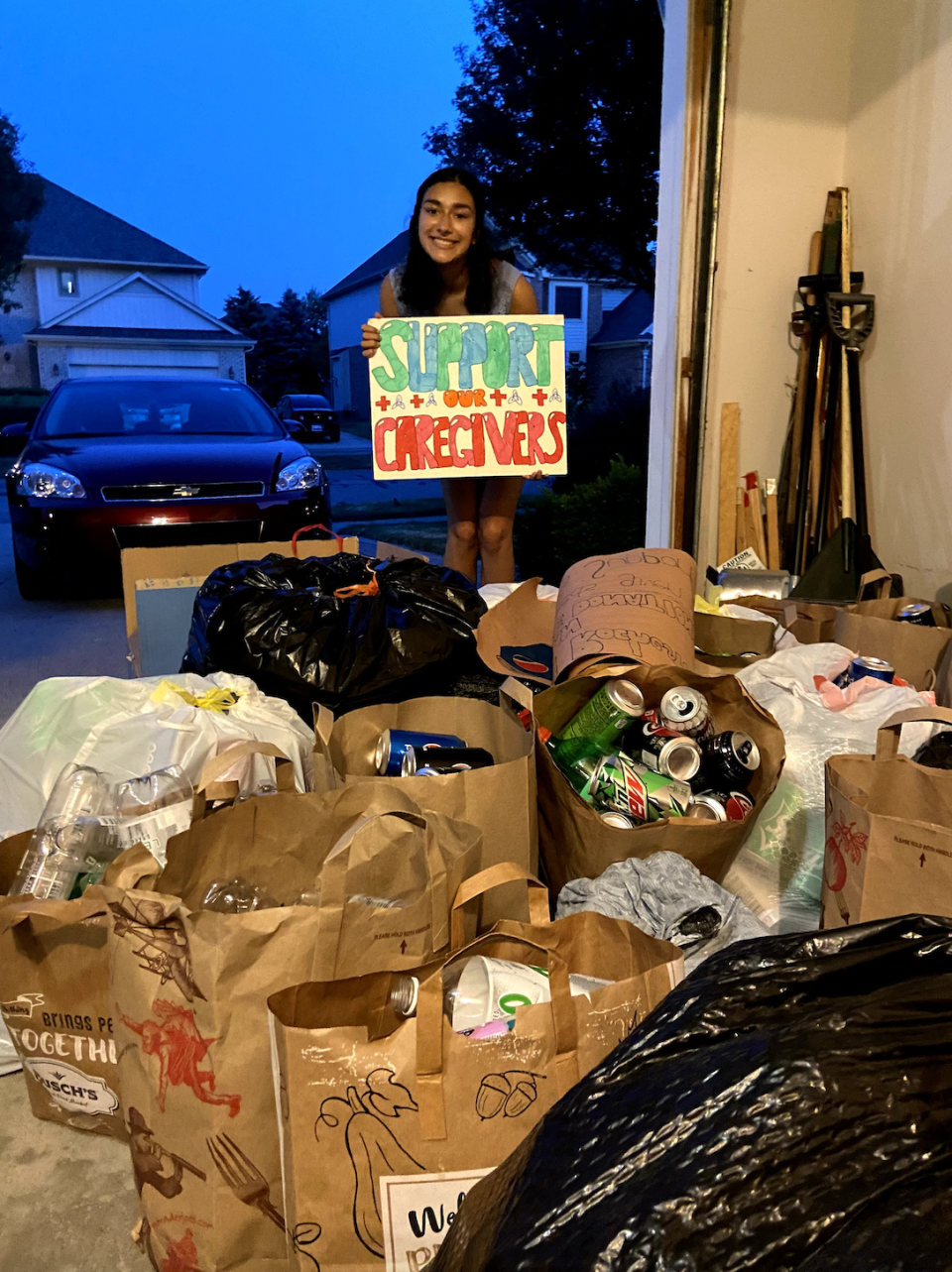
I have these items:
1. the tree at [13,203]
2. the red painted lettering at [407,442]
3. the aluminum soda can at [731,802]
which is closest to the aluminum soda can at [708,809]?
the aluminum soda can at [731,802]

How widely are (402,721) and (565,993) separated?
31.7 inches

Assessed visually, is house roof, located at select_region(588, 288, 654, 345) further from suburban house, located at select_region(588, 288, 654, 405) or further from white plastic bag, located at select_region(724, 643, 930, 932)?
white plastic bag, located at select_region(724, 643, 930, 932)

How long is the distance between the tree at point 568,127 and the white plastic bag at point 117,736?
22.7 feet

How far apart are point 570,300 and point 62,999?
31.2ft

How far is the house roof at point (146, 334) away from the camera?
478 inches

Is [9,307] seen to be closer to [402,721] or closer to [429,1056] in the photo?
[402,721]

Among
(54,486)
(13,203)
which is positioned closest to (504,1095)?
(54,486)

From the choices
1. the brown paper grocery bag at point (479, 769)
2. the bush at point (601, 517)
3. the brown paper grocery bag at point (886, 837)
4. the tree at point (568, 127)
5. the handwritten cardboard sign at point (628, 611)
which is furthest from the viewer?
the tree at point (568, 127)

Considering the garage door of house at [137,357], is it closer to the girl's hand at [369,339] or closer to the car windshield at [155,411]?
the car windshield at [155,411]

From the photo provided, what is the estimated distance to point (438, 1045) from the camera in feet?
3.17

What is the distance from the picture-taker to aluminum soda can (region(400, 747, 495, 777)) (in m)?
1.59

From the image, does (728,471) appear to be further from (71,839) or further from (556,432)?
(71,839)

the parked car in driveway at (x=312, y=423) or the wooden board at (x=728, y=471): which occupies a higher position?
the parked car in driveway at (x=312, y=423)

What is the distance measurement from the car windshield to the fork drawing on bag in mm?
4891
